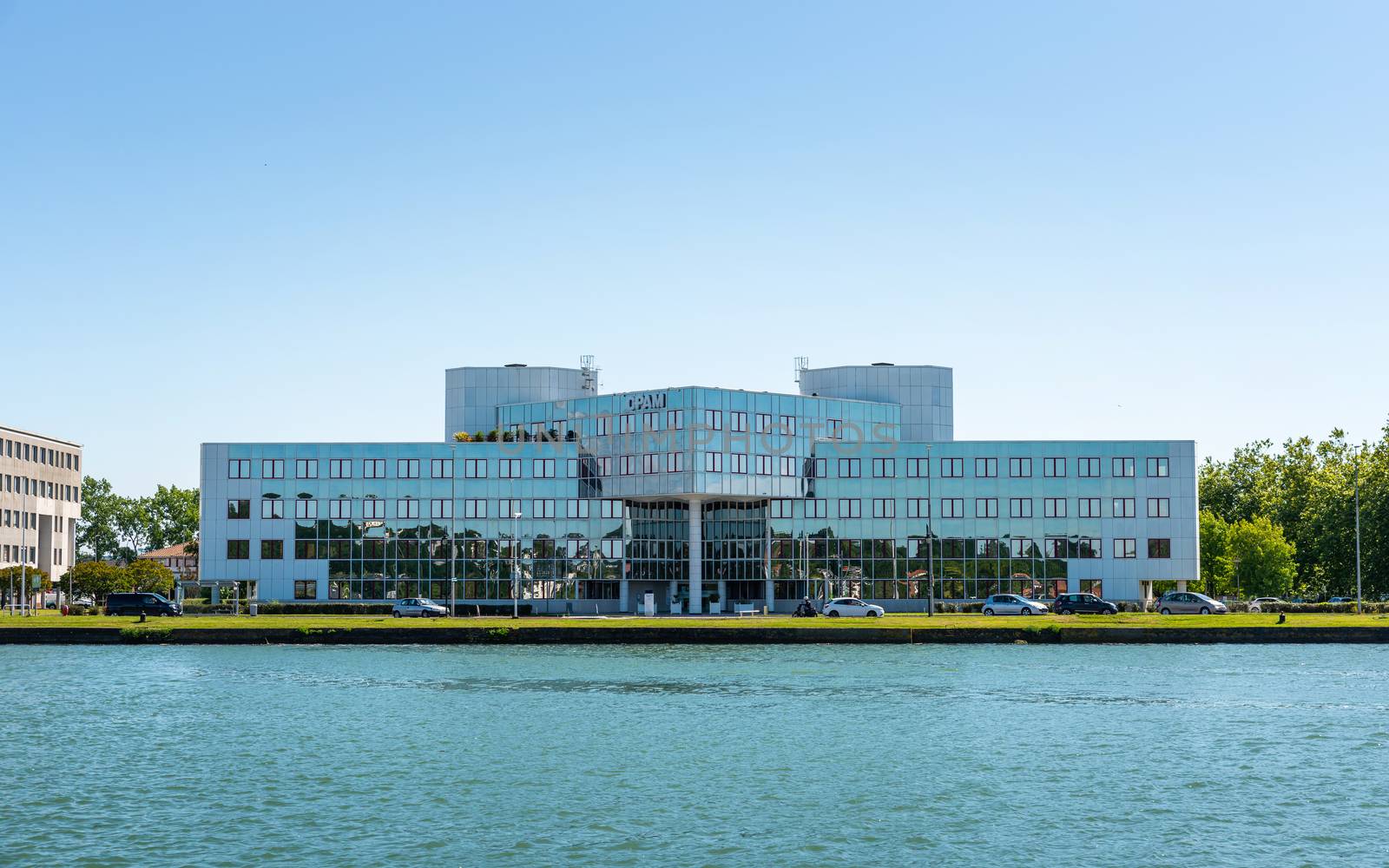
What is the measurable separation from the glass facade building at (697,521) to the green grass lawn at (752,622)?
24.4 meters

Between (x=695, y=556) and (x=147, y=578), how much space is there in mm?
58788

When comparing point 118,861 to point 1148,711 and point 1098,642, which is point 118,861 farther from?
point 1098,642

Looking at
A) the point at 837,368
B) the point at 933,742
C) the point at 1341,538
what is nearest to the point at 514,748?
the point at 933,742

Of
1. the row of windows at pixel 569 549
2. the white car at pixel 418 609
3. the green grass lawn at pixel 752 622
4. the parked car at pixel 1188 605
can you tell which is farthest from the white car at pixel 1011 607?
the white car at pixel 418 609

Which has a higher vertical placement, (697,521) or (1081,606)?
(697,521)

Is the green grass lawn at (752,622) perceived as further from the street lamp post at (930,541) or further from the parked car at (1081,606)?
the street lamp post at (930,541)

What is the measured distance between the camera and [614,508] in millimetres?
117750

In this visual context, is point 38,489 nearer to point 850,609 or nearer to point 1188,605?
point 850,609

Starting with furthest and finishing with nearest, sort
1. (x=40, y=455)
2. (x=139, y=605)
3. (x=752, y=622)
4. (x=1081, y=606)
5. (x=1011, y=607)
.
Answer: (x=40, y=455) → (x=139, y=605) → (x=1011, y=607) → (x=1081, y=606) → (x=752, y=622)

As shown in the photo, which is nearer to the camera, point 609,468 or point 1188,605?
point 1188,605

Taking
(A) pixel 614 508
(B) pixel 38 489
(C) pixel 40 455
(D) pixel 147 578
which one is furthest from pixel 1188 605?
(C) pixel 40 455

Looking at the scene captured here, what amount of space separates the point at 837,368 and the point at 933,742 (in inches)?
3296

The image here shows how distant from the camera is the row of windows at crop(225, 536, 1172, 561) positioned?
116375 mm

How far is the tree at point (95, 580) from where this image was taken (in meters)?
131
